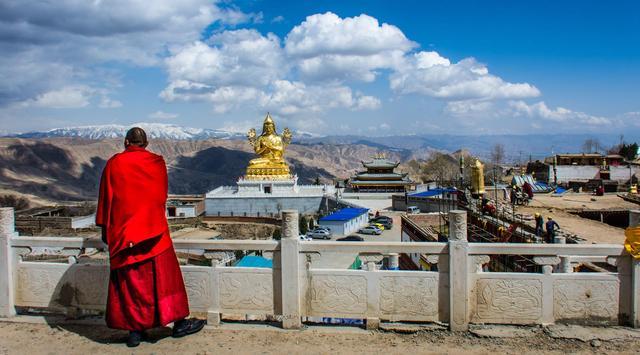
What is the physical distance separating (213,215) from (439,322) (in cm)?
3158

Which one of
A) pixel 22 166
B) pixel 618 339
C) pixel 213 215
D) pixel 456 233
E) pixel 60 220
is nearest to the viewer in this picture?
pixel 618 339

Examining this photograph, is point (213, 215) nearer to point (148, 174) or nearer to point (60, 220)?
point (60, 220)

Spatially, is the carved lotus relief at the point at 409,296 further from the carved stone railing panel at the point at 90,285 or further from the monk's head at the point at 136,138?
the carved stone railing panel at the point at 90,285

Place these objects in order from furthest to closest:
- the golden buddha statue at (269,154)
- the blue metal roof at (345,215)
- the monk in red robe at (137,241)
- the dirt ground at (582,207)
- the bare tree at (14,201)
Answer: the bare tree at (14,201)
the golden buddha statue at (269,154)
the blue metal roof at (345,215)
the dirt ground at (582,207)
the monk in red robe at (137,241)

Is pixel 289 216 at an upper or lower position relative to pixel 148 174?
lower

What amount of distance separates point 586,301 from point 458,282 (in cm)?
149

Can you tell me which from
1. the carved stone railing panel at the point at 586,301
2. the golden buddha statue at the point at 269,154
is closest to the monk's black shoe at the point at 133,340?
the carved stone railing panel at the point at 586,301

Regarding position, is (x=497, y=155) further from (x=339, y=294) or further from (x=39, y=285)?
(x=39, y=285)

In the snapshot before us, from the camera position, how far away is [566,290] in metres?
5.86

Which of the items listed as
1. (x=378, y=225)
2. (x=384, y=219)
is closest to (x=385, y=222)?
(x=384, y=219)

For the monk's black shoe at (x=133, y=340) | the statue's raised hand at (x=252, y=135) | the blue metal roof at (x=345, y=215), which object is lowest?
the blue metal roof at (x=345, y=215)

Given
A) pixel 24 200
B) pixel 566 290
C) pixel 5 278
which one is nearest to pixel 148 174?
pixel 5 278

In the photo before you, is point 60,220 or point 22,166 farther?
point 22,166

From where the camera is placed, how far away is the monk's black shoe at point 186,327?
587 cm
